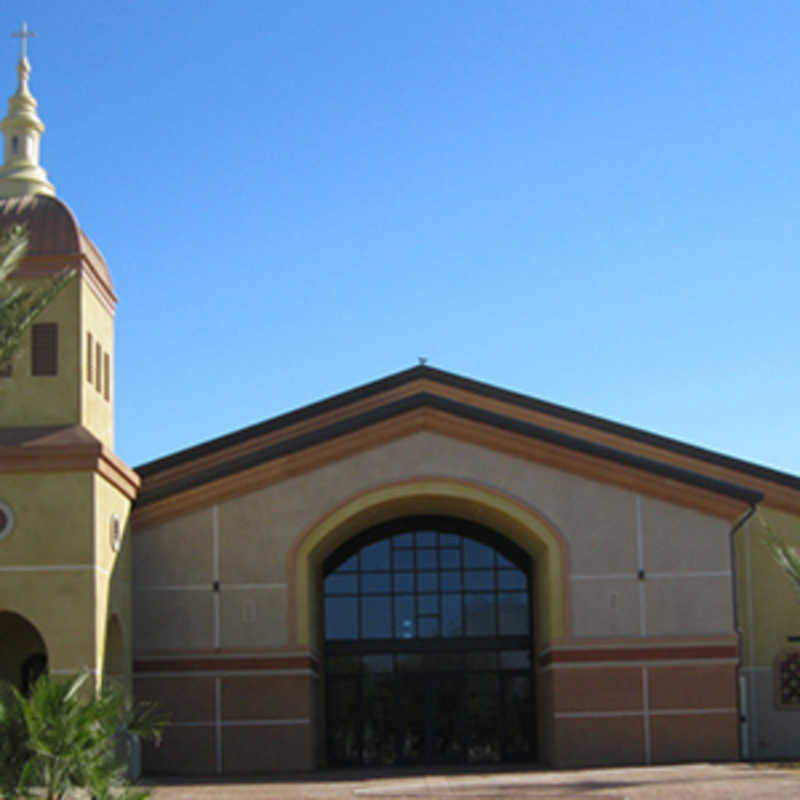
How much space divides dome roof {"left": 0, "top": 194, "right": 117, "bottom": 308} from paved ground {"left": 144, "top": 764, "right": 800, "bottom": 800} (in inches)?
403

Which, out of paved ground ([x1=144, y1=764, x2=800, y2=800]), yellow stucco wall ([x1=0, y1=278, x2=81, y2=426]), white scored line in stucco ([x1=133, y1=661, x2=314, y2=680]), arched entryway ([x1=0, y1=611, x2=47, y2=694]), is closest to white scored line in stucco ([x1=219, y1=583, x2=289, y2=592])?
white scored line in stucco ([x1=133, y1=661, x2=314, y2=680])

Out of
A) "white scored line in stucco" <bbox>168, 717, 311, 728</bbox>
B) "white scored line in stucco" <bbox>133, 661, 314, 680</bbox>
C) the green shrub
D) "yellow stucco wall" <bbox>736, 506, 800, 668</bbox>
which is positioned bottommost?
"white scored line in stucco" <bbox>168, 717, 311, 728</bbox>

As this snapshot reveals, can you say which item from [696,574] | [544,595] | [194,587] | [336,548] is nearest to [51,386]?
[194,587]

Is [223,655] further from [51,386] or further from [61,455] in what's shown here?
[51,386]

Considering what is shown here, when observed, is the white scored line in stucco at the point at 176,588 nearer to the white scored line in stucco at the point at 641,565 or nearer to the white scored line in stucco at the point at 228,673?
the white scored line in stucco at the point at 228,673

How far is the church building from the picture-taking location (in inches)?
1082

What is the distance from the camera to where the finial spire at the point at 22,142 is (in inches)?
1169

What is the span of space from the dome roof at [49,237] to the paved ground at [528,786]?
10.2 meters

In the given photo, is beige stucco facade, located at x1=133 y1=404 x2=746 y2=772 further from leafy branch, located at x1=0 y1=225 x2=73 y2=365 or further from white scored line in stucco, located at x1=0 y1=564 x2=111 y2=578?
leafy branch, located at x1=0 y1=225 x2=73 y2=365

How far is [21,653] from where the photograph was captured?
101 feet

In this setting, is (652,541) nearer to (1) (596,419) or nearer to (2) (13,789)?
(1) (596,419)

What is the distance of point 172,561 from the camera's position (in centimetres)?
2925

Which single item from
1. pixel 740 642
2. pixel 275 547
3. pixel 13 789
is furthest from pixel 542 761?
pixel 13 789

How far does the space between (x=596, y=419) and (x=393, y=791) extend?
13152mm
